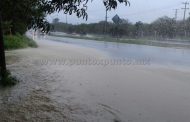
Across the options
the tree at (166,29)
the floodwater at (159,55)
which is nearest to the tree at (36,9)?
the floodwater at (159,55)

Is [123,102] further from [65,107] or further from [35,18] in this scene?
[35,18]

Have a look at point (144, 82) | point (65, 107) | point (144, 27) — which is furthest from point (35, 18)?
point (144, 27)

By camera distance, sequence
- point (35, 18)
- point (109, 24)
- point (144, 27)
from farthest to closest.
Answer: point (109, 24)
point (144, 27)
point (35, 18)

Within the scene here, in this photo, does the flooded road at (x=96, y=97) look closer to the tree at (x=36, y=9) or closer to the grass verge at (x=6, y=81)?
the grass verge at (x=6, y=81)

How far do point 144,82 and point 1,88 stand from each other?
543 cm

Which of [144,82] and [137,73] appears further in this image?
[137,73]

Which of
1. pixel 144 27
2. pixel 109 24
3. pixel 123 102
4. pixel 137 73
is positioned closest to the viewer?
pixel 123 102

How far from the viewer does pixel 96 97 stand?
1032cm

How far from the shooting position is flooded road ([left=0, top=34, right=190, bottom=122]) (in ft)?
27.0

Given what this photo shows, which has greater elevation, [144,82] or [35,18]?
[35,18]

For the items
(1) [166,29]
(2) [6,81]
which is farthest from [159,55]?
(1) [166,29]

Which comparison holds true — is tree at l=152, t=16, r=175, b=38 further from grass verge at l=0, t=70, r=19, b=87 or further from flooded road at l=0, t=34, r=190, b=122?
grass verge at l=0, t=70, r=19, b=87

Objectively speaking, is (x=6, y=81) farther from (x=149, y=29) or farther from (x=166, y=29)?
(x=149, y=29)

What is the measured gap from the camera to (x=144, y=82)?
13.5 meters
